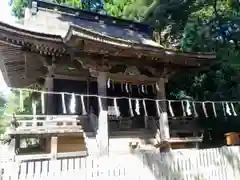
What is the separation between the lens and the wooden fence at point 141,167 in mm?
4930

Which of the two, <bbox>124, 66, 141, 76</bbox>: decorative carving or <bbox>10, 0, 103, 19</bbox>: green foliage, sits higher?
<bbox>10, 0, 103, 19</bbox>: green foliage

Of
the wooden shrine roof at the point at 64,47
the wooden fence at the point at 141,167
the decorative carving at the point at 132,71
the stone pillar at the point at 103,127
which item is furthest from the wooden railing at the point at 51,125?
the wooden fence at the point at 141,167

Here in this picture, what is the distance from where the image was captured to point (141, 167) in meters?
5.84

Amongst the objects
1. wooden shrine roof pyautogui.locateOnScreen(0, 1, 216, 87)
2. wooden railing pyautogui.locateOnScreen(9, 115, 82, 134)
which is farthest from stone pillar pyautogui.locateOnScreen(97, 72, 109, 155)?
wooden shrine roof pyautogui.locateOnScreen(0, 1, 216, 87)

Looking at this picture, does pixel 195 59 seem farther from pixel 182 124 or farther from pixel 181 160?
pixel 181 160

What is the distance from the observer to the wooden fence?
493 centimetres

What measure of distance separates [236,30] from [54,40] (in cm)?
841

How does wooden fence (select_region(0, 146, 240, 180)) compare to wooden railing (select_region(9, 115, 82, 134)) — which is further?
wooden railing (select_region(9, 115, 82, 134))

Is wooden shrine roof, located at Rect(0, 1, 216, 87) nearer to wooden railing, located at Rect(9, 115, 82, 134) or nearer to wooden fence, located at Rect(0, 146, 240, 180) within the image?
wooden railing, located at Rect(9, 115, 82, 134)

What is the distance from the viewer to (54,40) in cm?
735

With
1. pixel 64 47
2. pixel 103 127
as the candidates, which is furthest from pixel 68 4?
pixel 103 127

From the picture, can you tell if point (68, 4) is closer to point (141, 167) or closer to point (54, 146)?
point (54, 146)

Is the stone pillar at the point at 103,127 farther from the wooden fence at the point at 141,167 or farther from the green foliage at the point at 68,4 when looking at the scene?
the green foliage at the point at 68,4

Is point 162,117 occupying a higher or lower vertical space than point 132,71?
lower
